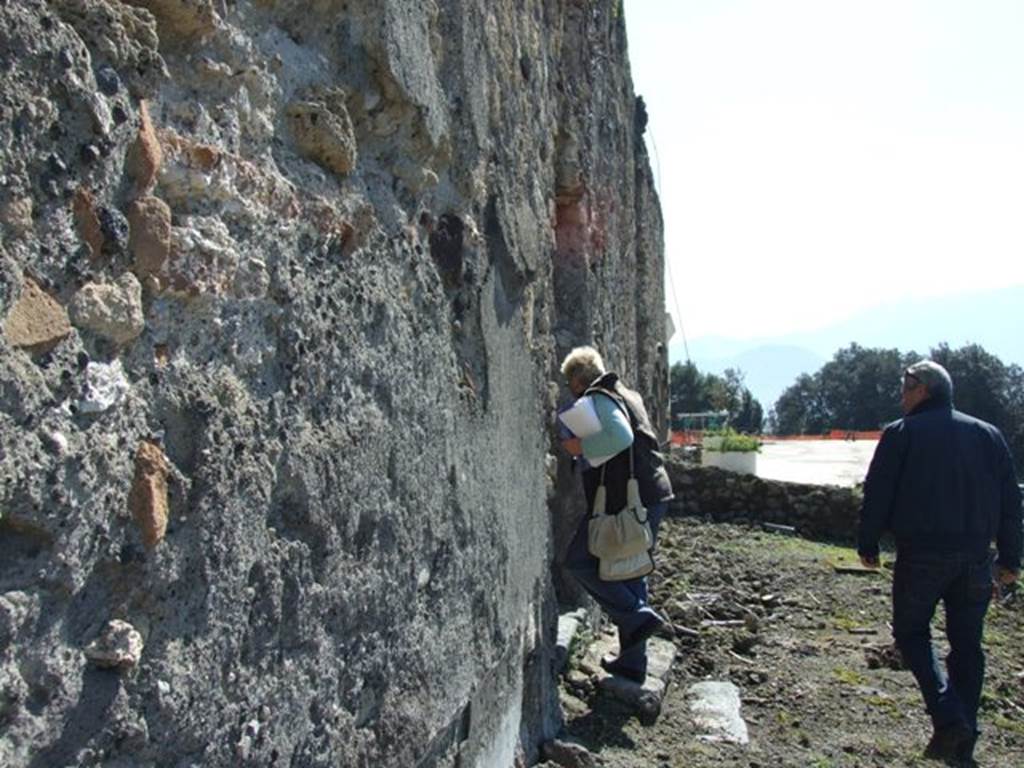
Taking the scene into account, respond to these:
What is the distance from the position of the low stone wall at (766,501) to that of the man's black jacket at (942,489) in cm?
556

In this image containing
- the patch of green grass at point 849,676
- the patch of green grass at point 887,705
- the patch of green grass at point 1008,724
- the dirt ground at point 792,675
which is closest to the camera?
the dirt ground at point 792,675

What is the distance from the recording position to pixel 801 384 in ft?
159

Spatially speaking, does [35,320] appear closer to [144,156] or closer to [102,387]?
[102,387]

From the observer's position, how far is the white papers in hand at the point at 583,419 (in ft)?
13.2

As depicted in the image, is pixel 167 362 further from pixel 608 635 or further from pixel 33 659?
pixel 608 635

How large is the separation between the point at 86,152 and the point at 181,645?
25.6 inches

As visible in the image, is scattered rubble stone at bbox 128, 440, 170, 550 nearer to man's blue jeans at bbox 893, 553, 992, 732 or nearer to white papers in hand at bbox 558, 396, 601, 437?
white papers in hand at bbox 558, 396, 601, 437

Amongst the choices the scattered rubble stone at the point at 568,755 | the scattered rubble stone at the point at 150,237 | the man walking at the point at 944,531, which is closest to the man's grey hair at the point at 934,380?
the man walking at the point at 944,531

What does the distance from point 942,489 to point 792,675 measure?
1.50m

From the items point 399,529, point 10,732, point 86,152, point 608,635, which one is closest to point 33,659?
point 10,732

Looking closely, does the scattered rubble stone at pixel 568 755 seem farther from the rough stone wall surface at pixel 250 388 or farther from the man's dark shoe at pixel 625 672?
the man's dark shoe at pixel 625 672

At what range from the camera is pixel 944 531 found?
14.3 feet

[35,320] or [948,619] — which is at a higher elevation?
[35,320]

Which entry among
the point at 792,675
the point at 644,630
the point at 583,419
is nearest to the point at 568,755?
the point at 644,630
